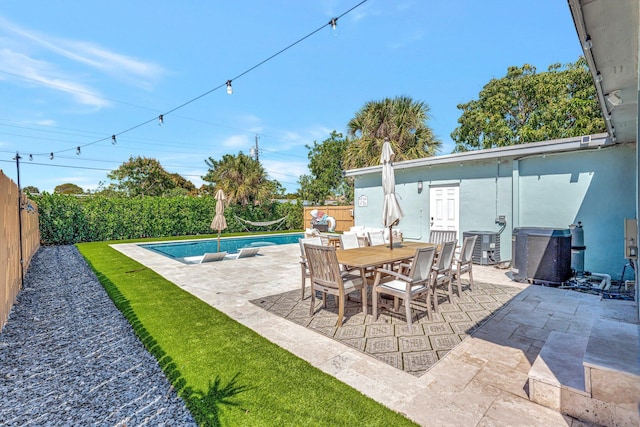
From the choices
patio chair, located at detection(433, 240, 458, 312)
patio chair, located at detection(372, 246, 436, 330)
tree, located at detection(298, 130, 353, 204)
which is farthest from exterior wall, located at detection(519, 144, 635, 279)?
tree, located at detection(298, 130, 353, 204)

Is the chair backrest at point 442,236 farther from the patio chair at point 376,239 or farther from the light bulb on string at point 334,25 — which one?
the light bulb on string at point 334,25

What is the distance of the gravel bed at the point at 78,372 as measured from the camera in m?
2.16

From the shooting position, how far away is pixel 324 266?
12.3 feet

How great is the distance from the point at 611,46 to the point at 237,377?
4.42 m

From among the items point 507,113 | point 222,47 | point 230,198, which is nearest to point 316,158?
point 230,198

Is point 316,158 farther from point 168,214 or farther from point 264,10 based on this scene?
point 264,10

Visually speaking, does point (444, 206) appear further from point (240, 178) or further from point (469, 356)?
point (240, 178)

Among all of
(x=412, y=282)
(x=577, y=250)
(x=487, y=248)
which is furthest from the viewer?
(x=487, y=248)

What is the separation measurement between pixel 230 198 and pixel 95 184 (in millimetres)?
16204

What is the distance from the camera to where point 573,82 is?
52.6 ft

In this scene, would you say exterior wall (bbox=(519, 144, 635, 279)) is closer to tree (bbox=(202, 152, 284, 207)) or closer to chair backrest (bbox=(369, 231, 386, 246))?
chair backrest (bbox=(369, 231, 386, 246))

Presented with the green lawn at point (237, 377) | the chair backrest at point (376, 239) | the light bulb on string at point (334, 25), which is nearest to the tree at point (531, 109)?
the chair backrest at point (376, 239)

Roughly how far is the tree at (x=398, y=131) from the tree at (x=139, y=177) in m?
18.5

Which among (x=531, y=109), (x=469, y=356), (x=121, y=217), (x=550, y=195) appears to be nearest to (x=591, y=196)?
(x=550, y=195)
